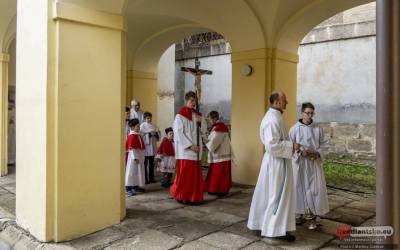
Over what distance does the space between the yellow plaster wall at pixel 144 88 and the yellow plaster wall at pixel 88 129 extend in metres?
5.98

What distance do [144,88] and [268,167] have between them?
7.25m

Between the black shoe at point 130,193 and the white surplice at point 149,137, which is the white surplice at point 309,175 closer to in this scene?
the black shoe at point 130,193

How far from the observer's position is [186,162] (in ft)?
19.7

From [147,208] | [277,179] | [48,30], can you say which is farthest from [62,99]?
[277,179]

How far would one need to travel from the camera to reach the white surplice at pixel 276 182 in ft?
13.9

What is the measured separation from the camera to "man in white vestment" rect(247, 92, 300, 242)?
13.9 ft

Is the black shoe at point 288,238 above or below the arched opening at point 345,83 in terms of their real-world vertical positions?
below

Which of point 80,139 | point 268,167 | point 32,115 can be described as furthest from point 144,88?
point 268,167

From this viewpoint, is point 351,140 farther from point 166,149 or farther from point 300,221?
point 300,221

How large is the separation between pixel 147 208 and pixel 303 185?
2.31 meters

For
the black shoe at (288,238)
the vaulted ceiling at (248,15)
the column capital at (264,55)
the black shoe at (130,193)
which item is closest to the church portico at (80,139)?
the black shoe at (288,238)

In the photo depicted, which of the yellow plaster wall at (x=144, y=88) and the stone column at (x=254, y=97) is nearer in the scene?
the stone column at (x=254, y=97)
